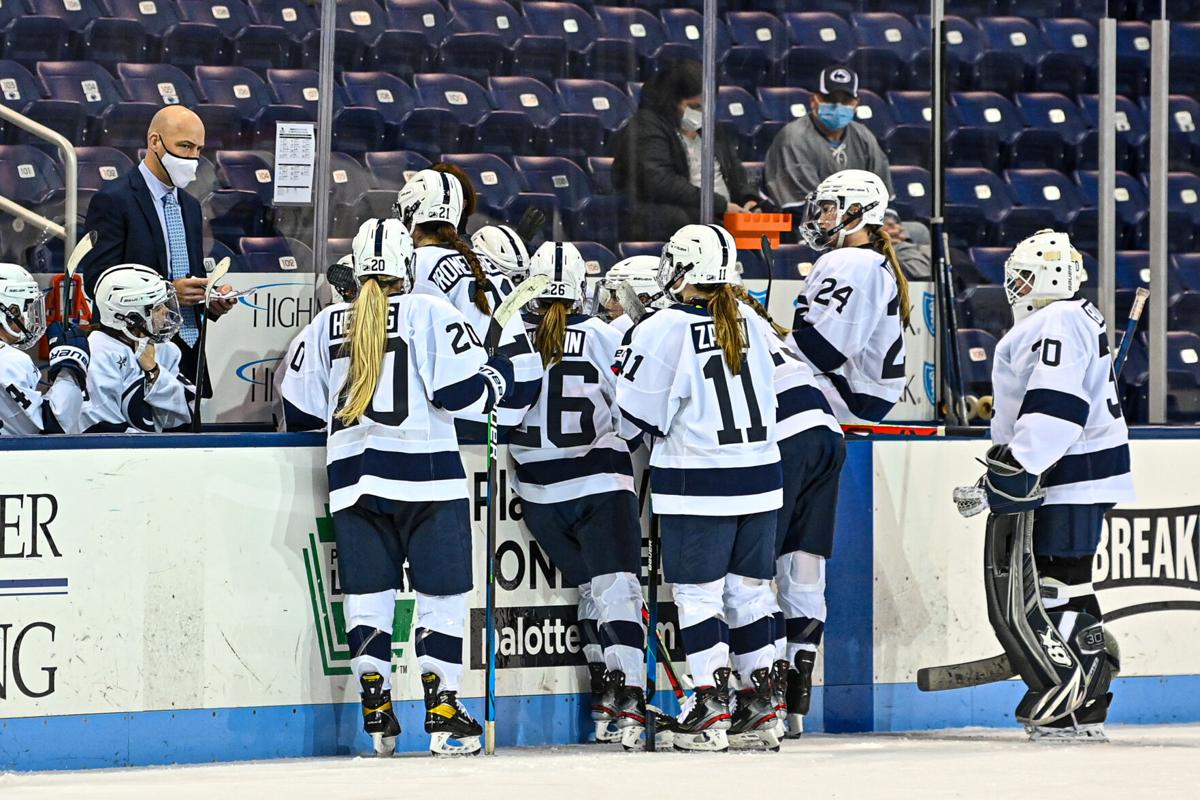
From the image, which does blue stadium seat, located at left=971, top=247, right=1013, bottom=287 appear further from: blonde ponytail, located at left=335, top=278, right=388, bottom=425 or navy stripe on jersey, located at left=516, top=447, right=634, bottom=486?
blonde ponytail, located at left=335, top=278, right=388, bottom=425

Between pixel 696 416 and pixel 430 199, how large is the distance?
1.00 metres

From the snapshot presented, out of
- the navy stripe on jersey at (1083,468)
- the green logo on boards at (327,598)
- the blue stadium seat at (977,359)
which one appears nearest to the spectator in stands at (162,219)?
the green logo on boards at (327,598)

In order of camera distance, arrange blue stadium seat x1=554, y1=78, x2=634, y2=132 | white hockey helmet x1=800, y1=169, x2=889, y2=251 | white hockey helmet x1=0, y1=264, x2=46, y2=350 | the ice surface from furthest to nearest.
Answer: blue stadium seat x1=554, y1=78, x2=634, y2=132 < white hockey helmet x1=800, y1=169, x2=889, y2=251 < white hockey helmet x1=0, y1=264, x2=46, y2=350 < the ice surface

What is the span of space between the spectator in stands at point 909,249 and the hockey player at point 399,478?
136 inches

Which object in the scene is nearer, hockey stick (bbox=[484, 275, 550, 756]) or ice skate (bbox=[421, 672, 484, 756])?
ice skate (bbox=[421, 672, 484, 756])

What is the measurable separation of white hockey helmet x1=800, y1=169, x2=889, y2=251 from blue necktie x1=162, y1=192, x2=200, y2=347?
6.42ft

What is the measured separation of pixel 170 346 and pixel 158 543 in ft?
3.41

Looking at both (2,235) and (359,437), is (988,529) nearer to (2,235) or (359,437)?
(359,437)

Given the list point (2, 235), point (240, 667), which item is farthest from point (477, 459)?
point (2, 235)

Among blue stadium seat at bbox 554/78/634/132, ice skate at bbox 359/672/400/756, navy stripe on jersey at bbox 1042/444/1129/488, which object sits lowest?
ice skate at bbox 359/672/400/756

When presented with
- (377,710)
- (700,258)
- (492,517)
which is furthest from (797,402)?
(377,710)

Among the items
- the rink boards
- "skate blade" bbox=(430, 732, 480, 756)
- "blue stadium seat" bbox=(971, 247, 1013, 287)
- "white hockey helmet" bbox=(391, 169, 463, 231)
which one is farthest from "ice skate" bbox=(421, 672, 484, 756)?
"blue stadium seat" bbox=(971, 247, 1013, 287)

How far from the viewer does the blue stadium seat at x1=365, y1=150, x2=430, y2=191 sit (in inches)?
283

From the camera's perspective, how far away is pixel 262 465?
4.39m
